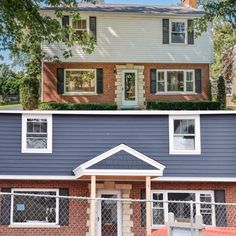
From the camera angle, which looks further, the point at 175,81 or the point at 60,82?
the point at 175,81

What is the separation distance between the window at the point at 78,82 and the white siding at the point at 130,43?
82 centimetres

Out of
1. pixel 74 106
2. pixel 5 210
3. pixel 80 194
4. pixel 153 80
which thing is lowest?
pixel 5 210

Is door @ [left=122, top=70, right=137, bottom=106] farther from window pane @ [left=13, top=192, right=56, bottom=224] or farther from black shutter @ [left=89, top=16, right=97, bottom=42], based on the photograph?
window pane @ [left=13, top=192, right=56, bottom=224]

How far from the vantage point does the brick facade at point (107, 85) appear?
3145 cm

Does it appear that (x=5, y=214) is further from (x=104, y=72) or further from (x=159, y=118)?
(x=104, y=72)

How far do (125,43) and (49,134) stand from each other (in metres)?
12.7

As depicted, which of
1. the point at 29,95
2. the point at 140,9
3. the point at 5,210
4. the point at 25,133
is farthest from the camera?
the point at 29,95

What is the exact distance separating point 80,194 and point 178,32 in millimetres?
15525

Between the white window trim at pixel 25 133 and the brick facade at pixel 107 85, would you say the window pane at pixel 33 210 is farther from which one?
the brick facade at pixel 107 85

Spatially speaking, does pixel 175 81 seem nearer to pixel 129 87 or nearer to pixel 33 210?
pixel 129 87

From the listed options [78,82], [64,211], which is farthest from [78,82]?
[64,211]

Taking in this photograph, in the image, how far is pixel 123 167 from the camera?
782 inches

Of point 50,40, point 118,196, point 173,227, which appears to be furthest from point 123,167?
point 173,227

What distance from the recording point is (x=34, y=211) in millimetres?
20250
